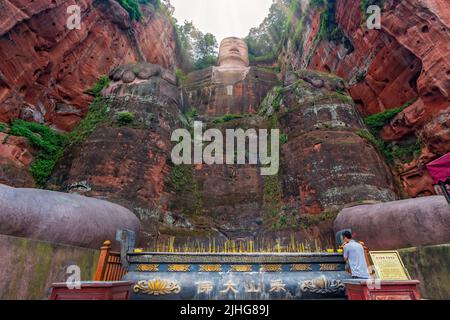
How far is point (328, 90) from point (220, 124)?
6.75m

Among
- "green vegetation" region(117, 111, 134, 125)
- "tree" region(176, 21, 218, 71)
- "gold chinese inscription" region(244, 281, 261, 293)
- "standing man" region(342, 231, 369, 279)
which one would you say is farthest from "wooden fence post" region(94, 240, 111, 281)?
"tree" region(176, 21, 218, 71)

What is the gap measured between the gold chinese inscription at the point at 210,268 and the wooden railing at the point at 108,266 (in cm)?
146

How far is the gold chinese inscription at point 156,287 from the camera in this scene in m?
4.91

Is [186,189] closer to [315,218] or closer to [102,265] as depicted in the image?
[315,218]

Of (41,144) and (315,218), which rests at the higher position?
(41,144)

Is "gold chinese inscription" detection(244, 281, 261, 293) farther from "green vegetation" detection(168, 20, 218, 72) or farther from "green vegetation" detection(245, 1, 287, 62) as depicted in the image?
"green vegetation" detection(245, 1, 287, 62)

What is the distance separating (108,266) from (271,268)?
3.03 metres

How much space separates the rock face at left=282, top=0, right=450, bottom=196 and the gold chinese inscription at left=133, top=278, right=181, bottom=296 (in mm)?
11852

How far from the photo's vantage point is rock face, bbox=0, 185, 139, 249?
480cm

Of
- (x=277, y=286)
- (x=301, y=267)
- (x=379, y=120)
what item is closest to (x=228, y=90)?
(x=379, y=120)
